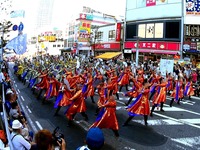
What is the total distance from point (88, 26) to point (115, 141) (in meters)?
62.4

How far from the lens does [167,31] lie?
34062 millimetres

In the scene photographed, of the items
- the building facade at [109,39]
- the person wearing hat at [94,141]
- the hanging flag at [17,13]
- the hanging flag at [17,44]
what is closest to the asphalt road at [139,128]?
the hanging flag at [17,44]

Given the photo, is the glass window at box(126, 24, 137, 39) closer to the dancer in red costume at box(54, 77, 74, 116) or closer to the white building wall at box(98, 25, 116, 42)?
the white building wall at box(98, 25, 116, 42)

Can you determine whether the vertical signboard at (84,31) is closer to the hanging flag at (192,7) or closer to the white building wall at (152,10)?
the white building wall at (152,10)

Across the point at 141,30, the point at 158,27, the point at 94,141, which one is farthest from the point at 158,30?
the point at 94,141

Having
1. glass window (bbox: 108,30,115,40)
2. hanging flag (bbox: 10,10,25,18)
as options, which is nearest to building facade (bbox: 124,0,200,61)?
glass window (bbox: 108,30,115,40)

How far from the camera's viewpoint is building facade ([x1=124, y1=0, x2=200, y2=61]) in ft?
107

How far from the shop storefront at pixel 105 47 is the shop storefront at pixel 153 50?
2539 millimetres

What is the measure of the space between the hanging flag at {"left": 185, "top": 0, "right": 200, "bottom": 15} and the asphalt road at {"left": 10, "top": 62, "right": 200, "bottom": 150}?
71.6 feet

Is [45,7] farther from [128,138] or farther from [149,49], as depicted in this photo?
[128,138]

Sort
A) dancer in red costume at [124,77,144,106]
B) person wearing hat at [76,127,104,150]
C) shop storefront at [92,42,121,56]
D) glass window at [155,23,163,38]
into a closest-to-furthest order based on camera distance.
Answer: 1. person wearing hat at [76,127,104,150]
2. dancer in red costume at [124,77,144,106]
3. glass window at [155,23,163,38]
4. shop storefront at [92,42,121,56]

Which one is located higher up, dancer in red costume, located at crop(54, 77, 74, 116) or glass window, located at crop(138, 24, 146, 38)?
glass window, located at crop(138, 24, 146, 38)

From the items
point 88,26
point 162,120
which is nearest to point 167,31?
point 162,120

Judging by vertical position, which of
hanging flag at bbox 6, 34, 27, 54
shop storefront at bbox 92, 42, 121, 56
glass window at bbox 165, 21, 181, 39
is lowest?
hanging flag at bbox 6, 34, 27, 54
